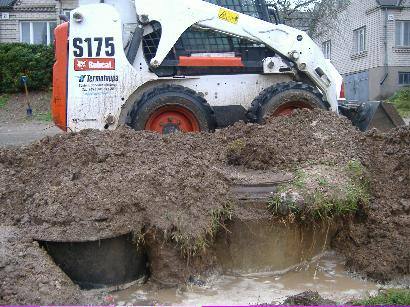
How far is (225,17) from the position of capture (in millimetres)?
8516

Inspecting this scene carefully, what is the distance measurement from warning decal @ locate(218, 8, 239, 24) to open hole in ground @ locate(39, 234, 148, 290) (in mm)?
4271

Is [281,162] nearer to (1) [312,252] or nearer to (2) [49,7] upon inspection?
(1) [312,252]

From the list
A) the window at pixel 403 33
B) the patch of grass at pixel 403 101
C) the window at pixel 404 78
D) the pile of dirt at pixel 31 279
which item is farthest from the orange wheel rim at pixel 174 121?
the window at pixel 403 33

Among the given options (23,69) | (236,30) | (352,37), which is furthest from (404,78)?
(236,30)

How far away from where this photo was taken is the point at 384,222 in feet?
18.8

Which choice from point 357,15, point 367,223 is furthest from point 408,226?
point 357,15

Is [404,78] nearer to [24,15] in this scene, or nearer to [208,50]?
[24,15]

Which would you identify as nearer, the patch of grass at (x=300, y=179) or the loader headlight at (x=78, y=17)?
the patch of grass at (x=300, y=179)

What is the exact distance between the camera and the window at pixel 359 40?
30.7 m

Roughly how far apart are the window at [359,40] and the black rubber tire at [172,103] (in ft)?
78.4

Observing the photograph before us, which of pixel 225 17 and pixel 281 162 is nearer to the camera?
pixel 281 162

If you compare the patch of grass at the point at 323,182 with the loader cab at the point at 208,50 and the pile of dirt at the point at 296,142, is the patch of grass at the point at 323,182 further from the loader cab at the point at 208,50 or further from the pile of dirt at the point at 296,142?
the loader cab at the point at 208,50

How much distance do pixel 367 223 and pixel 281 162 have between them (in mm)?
983

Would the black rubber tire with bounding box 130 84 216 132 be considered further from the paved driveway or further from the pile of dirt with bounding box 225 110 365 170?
the paved driveway
